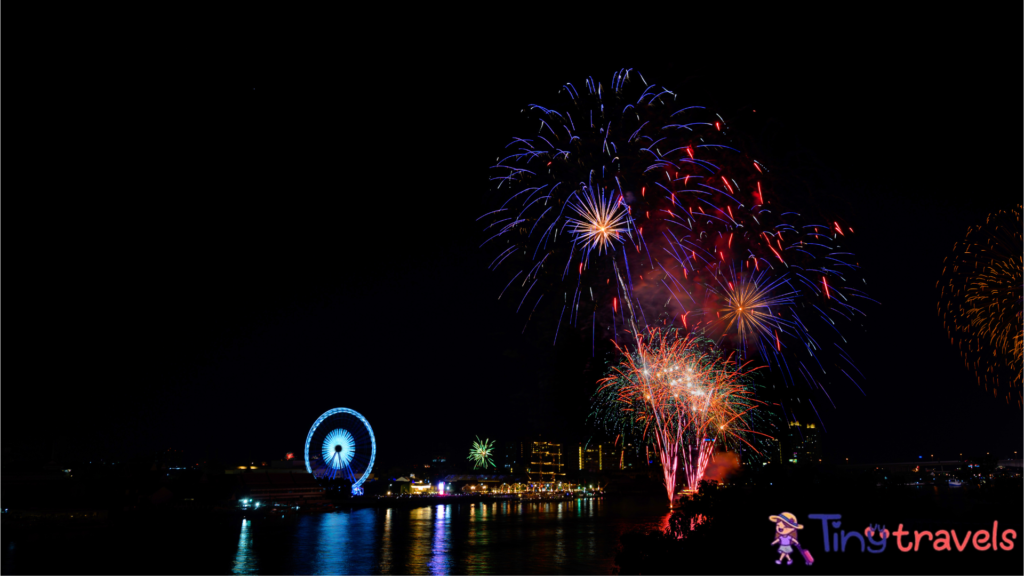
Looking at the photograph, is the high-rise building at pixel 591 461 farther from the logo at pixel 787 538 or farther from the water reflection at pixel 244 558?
the logo at pixel 787 538

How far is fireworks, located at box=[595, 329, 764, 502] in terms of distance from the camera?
31.5 m

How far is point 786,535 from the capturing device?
520 inches

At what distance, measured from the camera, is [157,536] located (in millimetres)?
39469

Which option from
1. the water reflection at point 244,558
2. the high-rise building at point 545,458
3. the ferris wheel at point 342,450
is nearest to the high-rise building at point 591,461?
the high-rise building at point 545,458

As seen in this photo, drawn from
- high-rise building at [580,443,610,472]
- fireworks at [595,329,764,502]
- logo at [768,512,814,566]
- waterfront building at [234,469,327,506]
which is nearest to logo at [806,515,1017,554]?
logo at [768,512,814,566]

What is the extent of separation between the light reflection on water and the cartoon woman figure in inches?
353

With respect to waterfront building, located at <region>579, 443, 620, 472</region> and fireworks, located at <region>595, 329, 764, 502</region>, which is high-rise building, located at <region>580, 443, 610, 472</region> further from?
fireworks, located at <region>595, 329, 764, 502</region>

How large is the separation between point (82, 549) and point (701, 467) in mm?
30543

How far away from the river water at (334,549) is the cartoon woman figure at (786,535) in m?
9.03

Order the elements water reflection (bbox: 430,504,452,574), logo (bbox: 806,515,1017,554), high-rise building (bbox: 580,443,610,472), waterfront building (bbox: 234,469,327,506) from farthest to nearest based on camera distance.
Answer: high-rise building (bbox: 580,443,610,472)
waterfront building (bbox: 234,469,327,506)
water reflection (bbox: 430,504,452,574)
logo (bbox: 806,515,1017,554)

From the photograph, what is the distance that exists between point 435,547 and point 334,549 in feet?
15.7

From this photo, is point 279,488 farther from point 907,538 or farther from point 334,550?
point 907,538

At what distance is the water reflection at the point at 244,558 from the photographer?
24141mm

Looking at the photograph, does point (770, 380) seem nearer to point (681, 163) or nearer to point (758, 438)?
point (758, 438)
